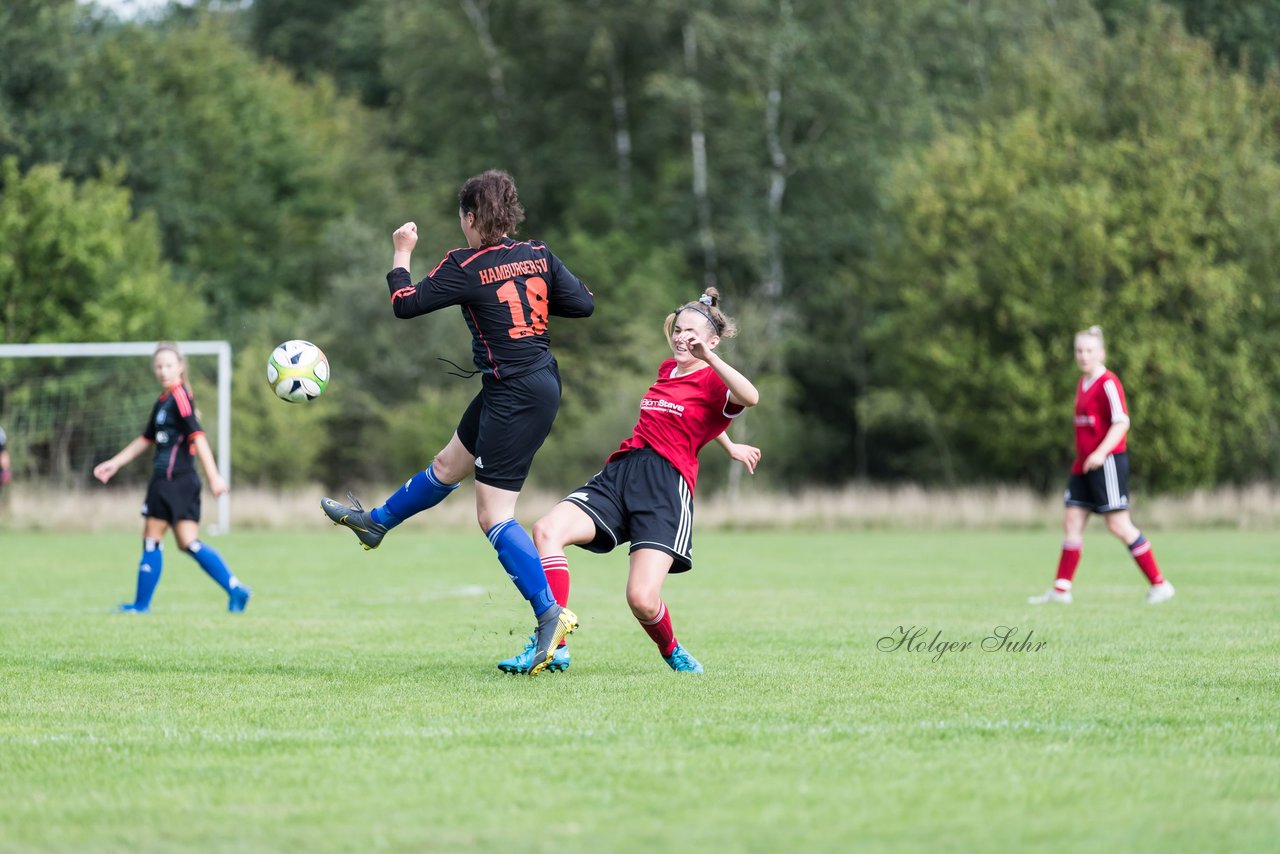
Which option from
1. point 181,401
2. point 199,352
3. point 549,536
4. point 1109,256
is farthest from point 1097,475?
point 1109,256

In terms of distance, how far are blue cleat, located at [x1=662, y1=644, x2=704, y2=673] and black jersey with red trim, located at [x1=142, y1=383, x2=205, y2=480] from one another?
5271mm

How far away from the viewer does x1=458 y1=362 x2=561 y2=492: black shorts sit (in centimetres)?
712

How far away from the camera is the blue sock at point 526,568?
7141 millimetres

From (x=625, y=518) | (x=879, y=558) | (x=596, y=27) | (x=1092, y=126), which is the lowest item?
(x=879, y=558)

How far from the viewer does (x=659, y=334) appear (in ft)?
127

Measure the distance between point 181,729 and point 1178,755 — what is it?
11.4 feet

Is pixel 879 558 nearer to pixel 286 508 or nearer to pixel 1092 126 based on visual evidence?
pixel 286 508

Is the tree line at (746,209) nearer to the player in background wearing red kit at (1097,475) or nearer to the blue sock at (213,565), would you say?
the player in background wearing red kit at (1097,475)

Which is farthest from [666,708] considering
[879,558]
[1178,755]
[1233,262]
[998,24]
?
[998,24]

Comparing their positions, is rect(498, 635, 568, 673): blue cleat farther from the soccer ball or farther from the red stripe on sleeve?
the red stripe on sleeve

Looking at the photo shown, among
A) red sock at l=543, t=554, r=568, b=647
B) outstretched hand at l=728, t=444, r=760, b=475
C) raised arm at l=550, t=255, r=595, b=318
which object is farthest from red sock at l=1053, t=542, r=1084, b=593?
raised arm at l=550, t=255, r=595, b=318

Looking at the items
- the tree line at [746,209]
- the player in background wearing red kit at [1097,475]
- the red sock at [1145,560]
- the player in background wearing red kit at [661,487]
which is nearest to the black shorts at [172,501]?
the player in background wearing red kit at [661,487]

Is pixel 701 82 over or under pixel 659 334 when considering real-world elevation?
over

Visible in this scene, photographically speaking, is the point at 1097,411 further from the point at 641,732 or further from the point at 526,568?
the point at 641,732
